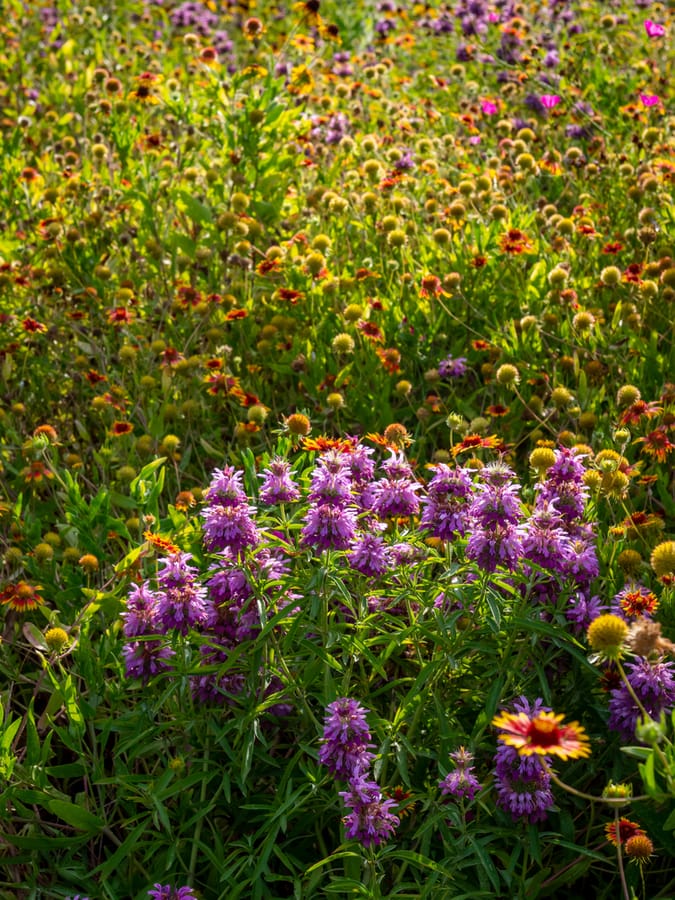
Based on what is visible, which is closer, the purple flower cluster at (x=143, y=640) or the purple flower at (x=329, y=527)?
the purple flower at (x=329, y=527)

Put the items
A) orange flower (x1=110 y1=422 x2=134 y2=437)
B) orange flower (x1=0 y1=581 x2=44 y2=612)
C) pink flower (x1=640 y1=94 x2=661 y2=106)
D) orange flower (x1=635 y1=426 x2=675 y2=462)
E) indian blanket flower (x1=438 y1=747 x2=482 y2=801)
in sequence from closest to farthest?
indian blanket flower (x1=438 y1=747 x2=482 y2=801) → orange flower (x1=0 y1=581 x2=44 y2=612) → orange flower (x1=635 y1=426 x2=675 y2=462) → orange flower (x1=110 y1=422 x2=134 y2=437) → pink flower (x1=640 y1=94 x2=661 y2=106)

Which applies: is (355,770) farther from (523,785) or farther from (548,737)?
(548,737)

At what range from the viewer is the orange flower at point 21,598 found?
2654 mm

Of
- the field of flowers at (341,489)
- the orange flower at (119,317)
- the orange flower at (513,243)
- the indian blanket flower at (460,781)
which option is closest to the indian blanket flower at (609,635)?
the field of flowers at (341,489)

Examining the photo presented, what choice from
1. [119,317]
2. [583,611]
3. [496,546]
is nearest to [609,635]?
[496,546]

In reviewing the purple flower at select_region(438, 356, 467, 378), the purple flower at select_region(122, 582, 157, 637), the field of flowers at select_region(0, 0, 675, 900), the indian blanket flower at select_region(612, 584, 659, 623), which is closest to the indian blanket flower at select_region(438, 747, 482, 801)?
the field of flowers at select_region(0, 0, 675, 900)

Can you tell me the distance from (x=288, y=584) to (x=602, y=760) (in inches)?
29.5

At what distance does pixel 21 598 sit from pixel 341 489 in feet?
3.50

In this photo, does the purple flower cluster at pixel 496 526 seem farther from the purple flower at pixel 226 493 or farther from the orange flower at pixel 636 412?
the orange flower at pixel 636 412

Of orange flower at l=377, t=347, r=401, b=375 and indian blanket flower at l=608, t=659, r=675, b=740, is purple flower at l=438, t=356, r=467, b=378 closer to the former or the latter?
orange flower at l=377, t=347, r=401, b=375

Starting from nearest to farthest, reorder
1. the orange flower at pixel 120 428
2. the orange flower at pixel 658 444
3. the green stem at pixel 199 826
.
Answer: the green stem at pixel 199 826 < the orange flower at pixel 658 444 < the orange flower at pixel 120 428

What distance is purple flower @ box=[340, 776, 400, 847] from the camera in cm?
187

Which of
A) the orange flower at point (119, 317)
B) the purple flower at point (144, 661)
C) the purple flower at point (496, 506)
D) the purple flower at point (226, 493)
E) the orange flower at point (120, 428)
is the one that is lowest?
the orange flower at point (120, 428)

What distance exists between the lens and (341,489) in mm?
2057
